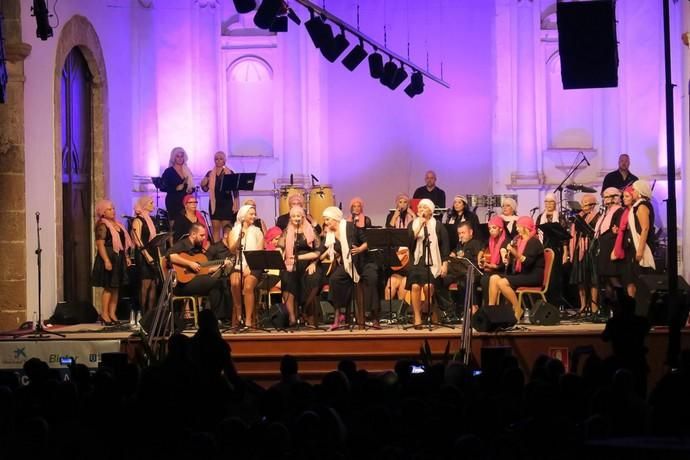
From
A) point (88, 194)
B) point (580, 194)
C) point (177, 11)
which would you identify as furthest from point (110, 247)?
point (580, 194)

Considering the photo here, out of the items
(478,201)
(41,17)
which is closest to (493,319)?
(478,201)

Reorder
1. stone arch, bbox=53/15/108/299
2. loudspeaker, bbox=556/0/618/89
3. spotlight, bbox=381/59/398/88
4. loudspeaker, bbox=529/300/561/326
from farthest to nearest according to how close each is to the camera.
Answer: spotlight, bbox=381/59/398/88
stone arch, bbox=53/15/108/299
loudspeaker, bbox=529/300/561/326
loudspeaker, bbox=556/0/618/89

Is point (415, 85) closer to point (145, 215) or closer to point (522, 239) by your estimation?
point (522, 239)

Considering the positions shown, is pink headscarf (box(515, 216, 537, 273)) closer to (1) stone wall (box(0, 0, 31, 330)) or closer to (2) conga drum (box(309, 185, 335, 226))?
(2) conga drum (box(309, 185, 335, 226))

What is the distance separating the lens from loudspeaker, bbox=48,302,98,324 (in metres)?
12.5

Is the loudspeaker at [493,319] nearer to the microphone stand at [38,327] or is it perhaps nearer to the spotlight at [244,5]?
the spotlight at [244,5]

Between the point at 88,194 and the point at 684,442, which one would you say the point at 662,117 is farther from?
the point at 684,442

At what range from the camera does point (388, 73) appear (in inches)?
632

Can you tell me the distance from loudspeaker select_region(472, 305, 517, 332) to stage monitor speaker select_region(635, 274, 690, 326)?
54.7 inches

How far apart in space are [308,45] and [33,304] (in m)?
7.11

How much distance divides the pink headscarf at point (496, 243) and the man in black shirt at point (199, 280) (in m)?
3.12

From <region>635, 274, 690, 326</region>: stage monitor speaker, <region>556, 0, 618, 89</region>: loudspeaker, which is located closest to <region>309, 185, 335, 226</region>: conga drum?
<region>635, 274, 690, 326</region>: stage monitor speaker

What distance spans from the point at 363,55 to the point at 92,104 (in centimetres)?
393

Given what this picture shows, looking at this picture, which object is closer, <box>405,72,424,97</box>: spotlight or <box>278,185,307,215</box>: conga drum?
<box>278,185,307,215</box>: conga drum
